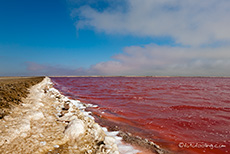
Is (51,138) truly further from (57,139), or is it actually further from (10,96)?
(10,96)

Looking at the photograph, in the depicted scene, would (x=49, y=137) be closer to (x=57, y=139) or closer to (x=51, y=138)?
(x=51, y=138)

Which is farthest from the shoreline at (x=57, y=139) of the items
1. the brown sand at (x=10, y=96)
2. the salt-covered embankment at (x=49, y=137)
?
the brown sand at (x=10, y=96)

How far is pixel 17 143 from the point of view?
3.43 m

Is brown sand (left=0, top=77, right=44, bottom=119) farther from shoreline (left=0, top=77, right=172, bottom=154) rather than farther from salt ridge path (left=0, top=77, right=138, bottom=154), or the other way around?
salt ridge path (left=0, top=77, right=138, bottom=154)

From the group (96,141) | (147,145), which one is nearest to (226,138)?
(147,145)

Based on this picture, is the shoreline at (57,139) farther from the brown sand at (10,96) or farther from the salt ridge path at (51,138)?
the brown sand at (10,96)

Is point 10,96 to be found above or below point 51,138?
above

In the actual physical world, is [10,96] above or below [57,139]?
above

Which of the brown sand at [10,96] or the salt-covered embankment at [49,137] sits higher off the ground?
the brown sand at [10,96]

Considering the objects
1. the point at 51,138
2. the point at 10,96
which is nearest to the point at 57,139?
the point at 51,138

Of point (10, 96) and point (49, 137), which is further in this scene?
point (10, 96)

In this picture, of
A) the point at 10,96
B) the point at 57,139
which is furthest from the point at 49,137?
the point at 10,96

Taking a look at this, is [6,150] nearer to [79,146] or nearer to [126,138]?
[79,146]

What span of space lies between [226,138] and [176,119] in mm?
2470
